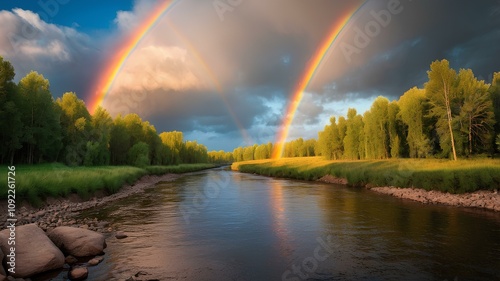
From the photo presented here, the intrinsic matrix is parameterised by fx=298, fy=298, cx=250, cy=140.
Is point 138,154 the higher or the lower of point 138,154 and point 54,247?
the higher

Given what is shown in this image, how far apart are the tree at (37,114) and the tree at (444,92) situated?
67873mm

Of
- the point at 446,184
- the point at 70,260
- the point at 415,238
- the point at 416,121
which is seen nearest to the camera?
the point at 70,260

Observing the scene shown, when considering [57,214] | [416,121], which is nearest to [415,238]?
[57,214]

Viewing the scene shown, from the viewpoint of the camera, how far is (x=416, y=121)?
6519 cm

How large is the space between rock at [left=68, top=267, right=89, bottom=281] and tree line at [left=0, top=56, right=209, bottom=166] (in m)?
45.7

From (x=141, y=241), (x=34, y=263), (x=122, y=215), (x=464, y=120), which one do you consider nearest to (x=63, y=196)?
(x=122, y=215)

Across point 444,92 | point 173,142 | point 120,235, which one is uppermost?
point 444,92

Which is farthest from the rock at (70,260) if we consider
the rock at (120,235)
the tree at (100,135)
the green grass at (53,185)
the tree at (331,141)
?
the tree at (331,141)

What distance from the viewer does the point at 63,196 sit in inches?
1102

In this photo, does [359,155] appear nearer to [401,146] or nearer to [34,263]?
[401,146]

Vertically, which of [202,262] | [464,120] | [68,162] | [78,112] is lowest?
[202,262]

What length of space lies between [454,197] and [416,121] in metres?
42.7

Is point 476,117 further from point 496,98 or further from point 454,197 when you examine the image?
point 454,197

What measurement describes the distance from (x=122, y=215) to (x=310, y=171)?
4744 cm
